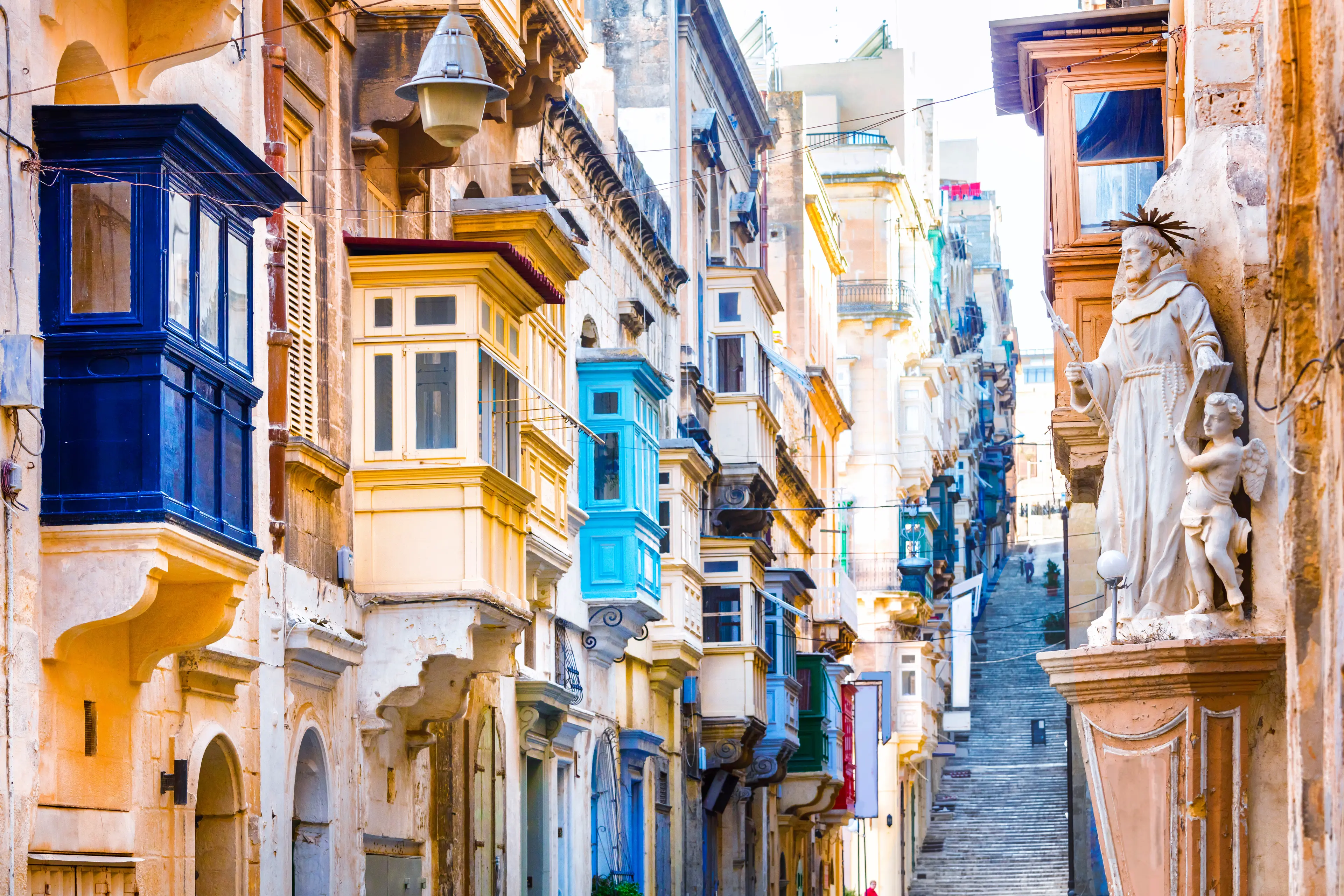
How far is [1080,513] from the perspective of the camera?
1416 inches

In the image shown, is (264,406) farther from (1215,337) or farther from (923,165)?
(923,165)

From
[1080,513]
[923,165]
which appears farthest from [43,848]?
[923,165]

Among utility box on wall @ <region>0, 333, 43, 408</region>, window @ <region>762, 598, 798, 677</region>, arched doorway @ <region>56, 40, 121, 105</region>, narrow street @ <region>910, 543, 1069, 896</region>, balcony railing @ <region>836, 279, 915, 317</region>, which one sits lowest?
narrow street @ <region>910, 543, 1069, 896</region>

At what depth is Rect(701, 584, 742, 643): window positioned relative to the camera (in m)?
38.1

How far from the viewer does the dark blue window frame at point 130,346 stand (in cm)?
1329

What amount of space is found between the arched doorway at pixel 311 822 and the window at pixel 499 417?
3158mm

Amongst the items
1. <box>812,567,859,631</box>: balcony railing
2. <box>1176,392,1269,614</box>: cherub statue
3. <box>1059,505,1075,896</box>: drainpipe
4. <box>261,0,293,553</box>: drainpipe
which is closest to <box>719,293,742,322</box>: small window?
<box>1059,505,1075,896</box>: drainpipe

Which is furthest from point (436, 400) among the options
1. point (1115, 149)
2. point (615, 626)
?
point (615, 626)

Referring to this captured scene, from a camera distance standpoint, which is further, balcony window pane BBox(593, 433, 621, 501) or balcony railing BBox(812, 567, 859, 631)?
balcony railing BBox(812, 567, 859, 631)

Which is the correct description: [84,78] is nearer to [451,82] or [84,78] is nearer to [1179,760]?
[451,82]

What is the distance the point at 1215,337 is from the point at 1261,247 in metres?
0.55

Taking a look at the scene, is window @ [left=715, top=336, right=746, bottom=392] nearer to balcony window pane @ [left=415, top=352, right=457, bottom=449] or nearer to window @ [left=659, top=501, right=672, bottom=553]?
window @ [left=659, top=501, right=672, bottom=553]

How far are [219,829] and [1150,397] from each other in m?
7.89

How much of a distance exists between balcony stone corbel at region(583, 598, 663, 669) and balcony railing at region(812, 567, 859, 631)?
23.2m
